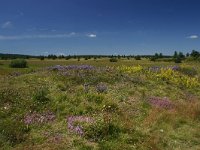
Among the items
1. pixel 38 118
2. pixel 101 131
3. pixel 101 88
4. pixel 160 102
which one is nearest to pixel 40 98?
pixel 38 118

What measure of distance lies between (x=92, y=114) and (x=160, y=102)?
220 inches

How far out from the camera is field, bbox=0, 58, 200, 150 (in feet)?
44.4

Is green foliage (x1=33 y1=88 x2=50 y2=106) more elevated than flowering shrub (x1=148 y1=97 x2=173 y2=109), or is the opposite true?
green foliage (x1=33 y1=88 x2=50 y2=106)

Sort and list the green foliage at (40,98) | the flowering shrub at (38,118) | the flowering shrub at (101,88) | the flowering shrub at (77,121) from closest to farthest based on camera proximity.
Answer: the flowering shrub at (77,121) < the flowering shrub at (38,118) < the green foliage at (40,98) < the flowering shrub at (101,88)

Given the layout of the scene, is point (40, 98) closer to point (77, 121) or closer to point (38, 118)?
point (38, 118)

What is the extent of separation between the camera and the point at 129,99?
19.6 meters

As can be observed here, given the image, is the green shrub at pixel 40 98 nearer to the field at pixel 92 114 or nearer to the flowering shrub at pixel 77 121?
the field at pixel 92 114

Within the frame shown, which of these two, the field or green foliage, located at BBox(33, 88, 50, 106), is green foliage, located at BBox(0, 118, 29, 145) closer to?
the field

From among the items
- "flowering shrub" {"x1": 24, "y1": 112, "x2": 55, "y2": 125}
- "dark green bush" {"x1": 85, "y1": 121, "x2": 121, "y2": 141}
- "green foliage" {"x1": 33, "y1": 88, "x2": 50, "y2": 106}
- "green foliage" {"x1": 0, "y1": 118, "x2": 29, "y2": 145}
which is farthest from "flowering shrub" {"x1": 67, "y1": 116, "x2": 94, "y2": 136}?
"green foliage" {"x1": 33, "y1": 88, "x2": 50, "y2": 106}

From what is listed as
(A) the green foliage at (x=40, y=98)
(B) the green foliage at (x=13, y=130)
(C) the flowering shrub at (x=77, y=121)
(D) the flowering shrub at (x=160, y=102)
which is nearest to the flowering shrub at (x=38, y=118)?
(B) the green foliage at (x=13, y=130)

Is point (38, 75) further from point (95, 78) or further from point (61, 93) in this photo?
point (61, 93)

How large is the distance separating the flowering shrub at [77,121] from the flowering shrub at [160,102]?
5382mm

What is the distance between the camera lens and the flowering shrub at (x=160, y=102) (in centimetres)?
1927

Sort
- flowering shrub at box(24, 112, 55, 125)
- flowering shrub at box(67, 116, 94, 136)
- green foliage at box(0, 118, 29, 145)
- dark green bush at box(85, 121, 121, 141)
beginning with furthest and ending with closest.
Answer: flowering shrub at box(24, 112, 55, 125) → flowering shrub at box(67, 116, 94, 136) → dark green bush at box(85, 121, 121, 141) → green foliage at box(0, 118, 29, 145)
